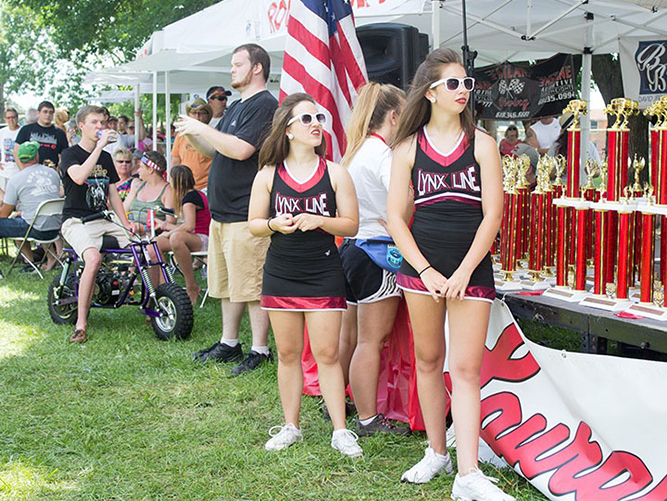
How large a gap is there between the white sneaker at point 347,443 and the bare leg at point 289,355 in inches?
8.9

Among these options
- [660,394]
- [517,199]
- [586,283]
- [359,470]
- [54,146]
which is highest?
[54,146]

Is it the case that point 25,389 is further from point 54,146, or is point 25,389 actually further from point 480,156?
point 54,146

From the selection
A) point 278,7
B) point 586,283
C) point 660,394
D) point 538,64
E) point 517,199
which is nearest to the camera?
point 660,394

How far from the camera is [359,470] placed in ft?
11.2

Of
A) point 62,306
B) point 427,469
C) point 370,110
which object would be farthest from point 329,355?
point 62,306

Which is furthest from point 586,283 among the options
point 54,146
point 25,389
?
point 54,146

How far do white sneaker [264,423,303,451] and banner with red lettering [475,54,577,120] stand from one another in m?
6.92

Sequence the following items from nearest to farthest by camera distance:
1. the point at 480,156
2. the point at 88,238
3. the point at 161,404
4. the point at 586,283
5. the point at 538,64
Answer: the point at 480,156, the point at 586,283, the point at 161,404, the point at 88,238, the point at 538,64

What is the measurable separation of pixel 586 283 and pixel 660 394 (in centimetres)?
109

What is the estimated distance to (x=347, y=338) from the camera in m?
3.93

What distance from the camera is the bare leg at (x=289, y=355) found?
3518mm

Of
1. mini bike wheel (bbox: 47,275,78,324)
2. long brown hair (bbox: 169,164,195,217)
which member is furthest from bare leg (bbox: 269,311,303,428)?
long brown hair (bbox: 169,164,195,217)

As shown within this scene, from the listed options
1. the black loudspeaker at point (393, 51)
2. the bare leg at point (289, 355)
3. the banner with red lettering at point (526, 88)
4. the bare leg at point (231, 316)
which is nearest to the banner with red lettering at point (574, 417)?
the bare leg at point (289, 355)

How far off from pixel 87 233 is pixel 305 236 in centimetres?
301
